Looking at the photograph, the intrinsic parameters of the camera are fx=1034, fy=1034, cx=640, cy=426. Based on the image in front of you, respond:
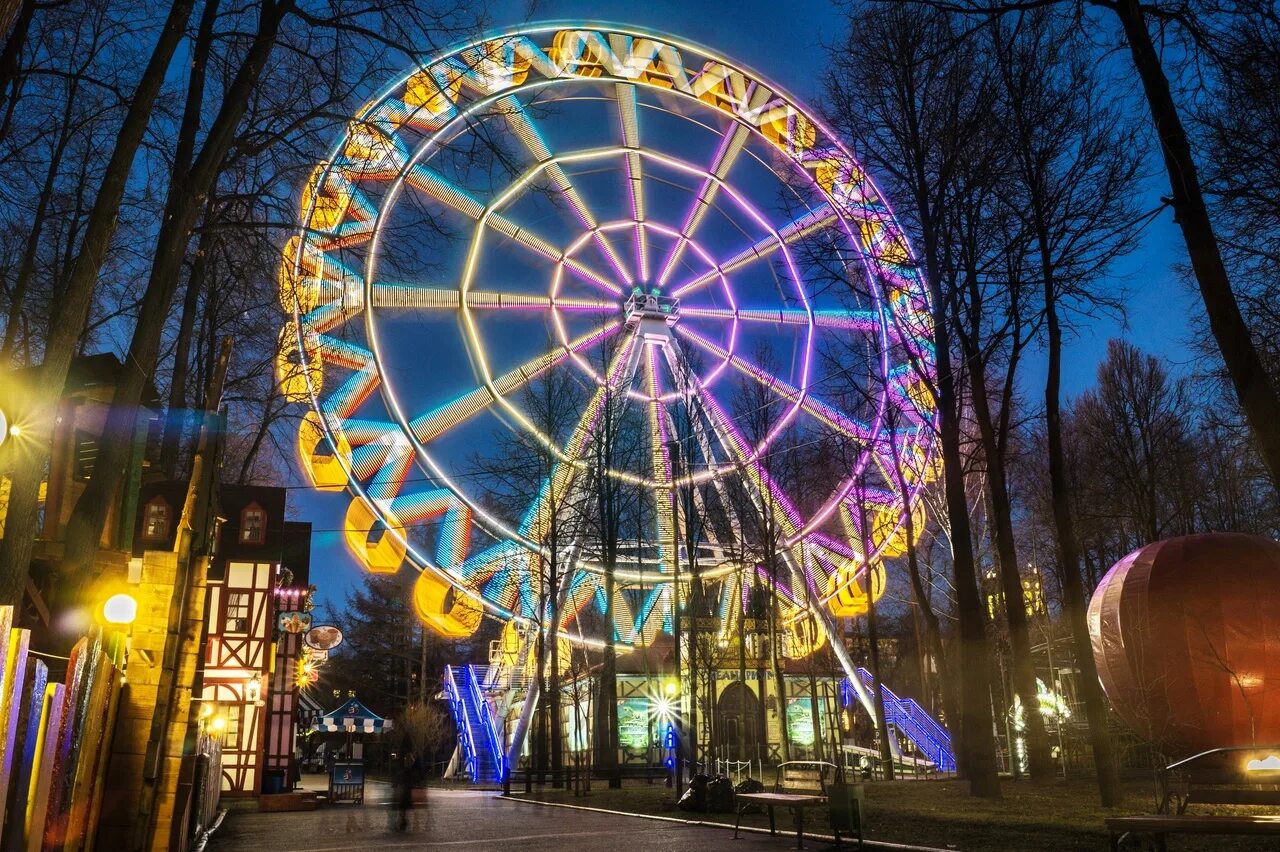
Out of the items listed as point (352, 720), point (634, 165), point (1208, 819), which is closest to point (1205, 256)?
point (1208, 819)

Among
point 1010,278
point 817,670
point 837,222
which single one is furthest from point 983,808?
point 817,670

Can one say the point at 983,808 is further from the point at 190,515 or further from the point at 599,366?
the point at 599,366

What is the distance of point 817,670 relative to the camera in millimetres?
35656

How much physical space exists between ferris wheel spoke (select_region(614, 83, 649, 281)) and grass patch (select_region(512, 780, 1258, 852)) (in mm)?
13828

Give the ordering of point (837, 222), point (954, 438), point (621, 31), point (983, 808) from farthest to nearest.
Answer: point (837, 222), point (621, 31), point (954, 438), point (983, 808)

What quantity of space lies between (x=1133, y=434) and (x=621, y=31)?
1888cm

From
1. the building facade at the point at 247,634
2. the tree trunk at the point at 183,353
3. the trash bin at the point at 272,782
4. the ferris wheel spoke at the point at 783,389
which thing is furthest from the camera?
the ferris wheel spoke at the point at 783,389

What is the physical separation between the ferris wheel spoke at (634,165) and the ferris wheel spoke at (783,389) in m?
2.04

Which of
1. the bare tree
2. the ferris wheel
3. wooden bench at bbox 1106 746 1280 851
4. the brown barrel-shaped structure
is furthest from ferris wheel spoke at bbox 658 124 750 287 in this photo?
wooden bench at bbox 1106 746 1280 851

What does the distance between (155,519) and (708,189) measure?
15.4m

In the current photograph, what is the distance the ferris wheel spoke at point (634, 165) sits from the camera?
25.1 m

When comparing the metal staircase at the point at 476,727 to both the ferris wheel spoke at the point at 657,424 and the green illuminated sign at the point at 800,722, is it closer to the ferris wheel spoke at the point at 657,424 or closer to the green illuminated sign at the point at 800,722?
the ferris wheel spoke at the point at 657,424

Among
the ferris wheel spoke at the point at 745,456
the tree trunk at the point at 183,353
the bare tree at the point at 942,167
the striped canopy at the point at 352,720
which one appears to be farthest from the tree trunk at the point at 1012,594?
the striped canopy at the point at 352,720

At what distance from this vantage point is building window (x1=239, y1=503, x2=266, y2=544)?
23156 millimetres
